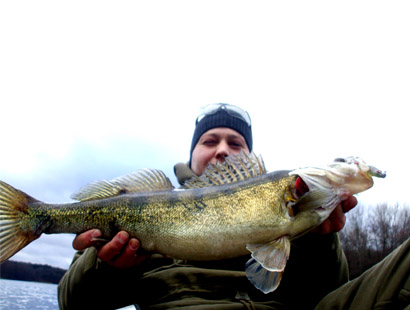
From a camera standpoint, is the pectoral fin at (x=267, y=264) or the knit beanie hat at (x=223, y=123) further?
the knit beanie hat at (x=223, y=123)

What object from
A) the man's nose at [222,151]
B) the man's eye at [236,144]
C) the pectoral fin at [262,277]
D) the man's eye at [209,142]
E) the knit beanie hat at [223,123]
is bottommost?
the pectoral fin at [262,277]

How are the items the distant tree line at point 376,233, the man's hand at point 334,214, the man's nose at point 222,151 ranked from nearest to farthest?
the man's hand at point 334,214, the man's nose at point 222,151, the distant tree line at point 376,233

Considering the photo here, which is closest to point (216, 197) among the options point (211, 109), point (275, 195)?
point (275, 195)

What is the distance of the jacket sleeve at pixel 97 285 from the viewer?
3061 mm

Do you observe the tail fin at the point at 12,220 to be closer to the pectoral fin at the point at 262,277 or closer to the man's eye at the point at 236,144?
the pectoral fin at the point at 262,277

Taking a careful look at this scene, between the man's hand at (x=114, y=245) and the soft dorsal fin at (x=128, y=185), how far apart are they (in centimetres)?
35

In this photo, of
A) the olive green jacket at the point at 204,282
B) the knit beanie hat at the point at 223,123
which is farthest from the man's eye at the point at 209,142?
the olive green jacket at the point at 204,282

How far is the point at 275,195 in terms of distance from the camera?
2.53 m

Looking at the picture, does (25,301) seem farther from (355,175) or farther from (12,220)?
(355,175)

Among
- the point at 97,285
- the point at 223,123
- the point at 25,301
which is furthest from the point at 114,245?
the point at 25,301

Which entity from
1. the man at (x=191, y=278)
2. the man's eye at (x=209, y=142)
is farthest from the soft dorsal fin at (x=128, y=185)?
the man's eye at (x=209, y=142)

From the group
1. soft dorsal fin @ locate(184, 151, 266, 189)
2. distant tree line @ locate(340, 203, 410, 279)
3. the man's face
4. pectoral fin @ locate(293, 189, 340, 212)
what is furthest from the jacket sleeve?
distant tree line @ locate(340, 203, 410, 279)

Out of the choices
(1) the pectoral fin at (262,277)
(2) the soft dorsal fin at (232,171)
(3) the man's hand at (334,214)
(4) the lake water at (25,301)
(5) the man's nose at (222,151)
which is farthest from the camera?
(4) the lake water at (25,301)

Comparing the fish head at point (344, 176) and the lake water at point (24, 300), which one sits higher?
the fish head at point (344, 176)
